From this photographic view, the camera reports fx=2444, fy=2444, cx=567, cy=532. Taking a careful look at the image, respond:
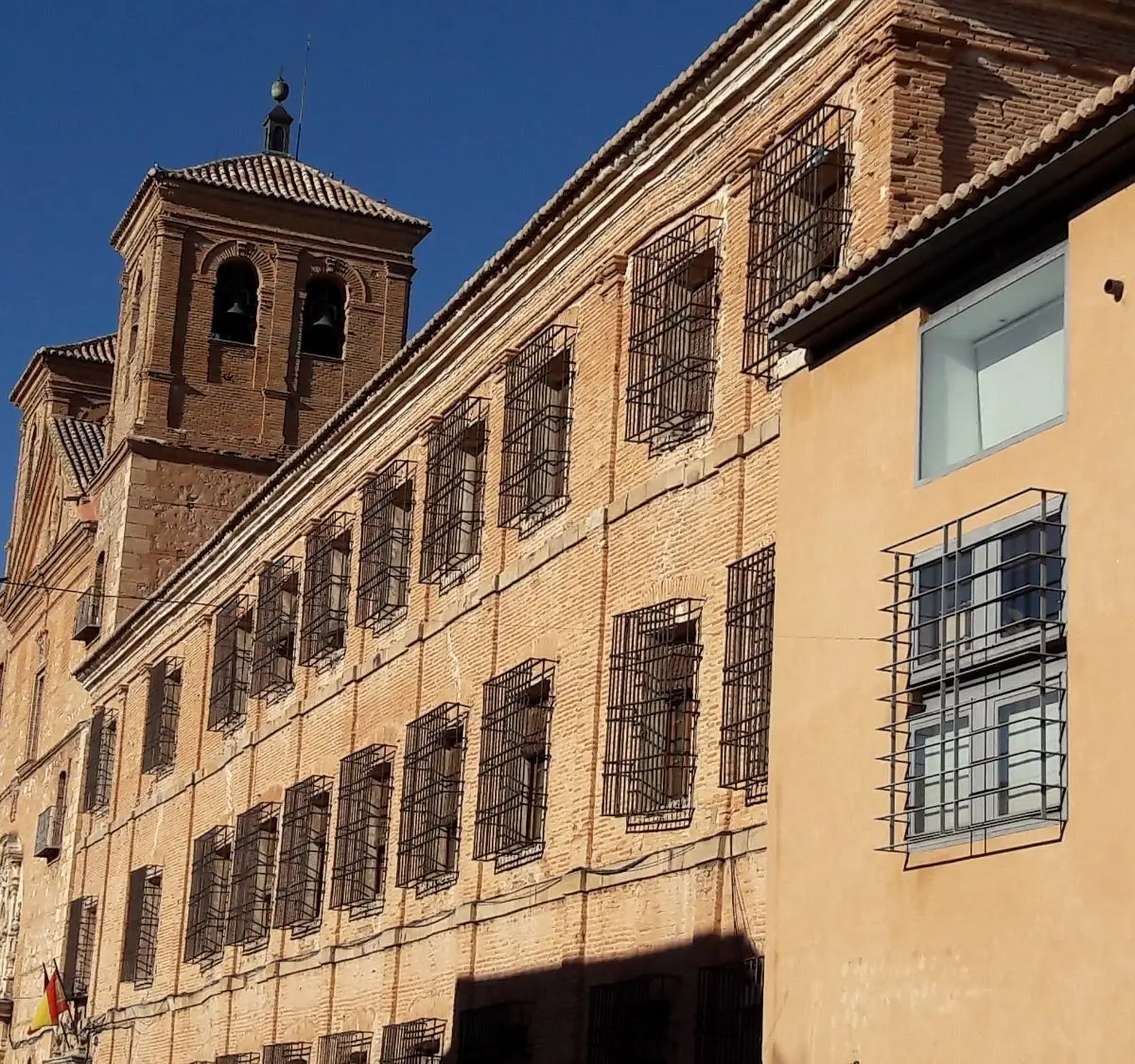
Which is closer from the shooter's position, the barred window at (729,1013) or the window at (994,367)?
the window at (994,367)

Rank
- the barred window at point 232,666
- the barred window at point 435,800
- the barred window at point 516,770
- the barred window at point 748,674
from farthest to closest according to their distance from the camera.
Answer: the barred window at point 232,666 → the barred window at point 435,800 → the barred window at point 516,770 → the barred window at point 748,674

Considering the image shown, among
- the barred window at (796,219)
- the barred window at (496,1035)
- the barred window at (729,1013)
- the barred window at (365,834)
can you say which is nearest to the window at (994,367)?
the barred window at (796,219)

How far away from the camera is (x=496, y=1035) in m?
18.5

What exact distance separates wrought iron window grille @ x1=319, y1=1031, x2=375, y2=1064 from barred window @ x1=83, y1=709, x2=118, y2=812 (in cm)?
1119

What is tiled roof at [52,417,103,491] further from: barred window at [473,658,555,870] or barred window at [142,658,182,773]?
barred window at [473,658,555,870]

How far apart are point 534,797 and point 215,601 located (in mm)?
11337

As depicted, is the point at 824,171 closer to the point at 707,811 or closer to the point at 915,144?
the point at 915,144

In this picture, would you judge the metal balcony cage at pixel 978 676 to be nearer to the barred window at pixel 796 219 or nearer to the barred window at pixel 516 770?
the barred window at pixel 796 219

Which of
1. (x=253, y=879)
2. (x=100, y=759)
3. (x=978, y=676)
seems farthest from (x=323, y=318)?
(x=978, y=676)

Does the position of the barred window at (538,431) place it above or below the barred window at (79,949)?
above

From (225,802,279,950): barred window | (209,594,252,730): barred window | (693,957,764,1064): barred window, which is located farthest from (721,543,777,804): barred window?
(209,594,252,730): barred window

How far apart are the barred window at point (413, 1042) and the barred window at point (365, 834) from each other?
161 centimetres

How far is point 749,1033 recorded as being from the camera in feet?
47.9

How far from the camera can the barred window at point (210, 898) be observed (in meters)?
26.4
